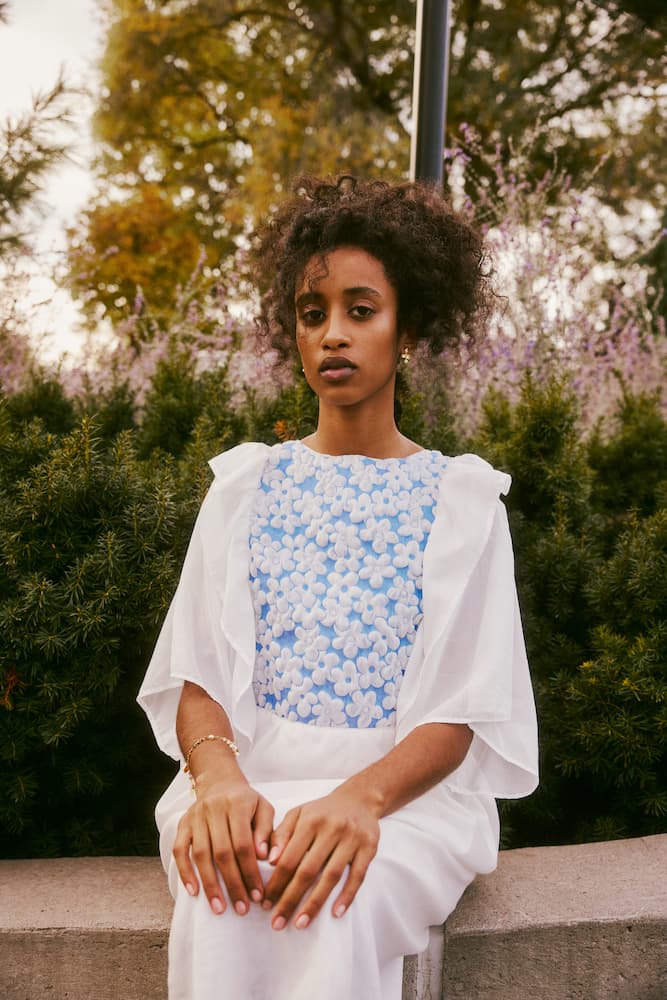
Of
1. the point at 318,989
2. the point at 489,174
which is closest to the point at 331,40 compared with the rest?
the point at 489,174

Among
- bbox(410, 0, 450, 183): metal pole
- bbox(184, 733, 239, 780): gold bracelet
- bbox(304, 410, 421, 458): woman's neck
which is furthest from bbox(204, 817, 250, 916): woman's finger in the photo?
bbox(410, 0, 450, 183): metal pole

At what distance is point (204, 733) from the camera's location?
5.71ft

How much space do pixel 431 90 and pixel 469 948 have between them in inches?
105

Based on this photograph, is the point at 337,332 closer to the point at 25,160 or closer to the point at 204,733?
the point at 204,733

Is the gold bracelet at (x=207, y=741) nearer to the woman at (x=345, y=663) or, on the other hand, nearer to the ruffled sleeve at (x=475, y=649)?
the woman at (x=345, y=663)

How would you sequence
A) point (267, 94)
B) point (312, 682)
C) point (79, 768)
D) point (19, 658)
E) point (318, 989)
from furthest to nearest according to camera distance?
point (267, 94)
point (79, 768)
point (19, 658)
point (312, 682)
point (318, 989)

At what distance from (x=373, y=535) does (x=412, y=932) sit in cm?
73

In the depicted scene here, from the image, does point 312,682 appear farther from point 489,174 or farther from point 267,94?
point 267,94

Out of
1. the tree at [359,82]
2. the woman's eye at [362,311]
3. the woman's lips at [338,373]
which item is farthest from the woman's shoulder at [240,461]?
the tree at [359,82]

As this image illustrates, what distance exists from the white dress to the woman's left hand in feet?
0.27

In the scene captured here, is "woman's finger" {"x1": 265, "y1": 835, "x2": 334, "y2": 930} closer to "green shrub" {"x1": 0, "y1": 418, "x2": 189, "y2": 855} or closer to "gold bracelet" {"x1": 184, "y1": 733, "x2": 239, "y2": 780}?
"gold bracelet" {"x1": 184, "y1": 733, "x2": 239, "y2": 780}

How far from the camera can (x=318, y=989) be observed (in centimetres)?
137

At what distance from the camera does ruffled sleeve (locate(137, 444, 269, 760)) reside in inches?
70.7

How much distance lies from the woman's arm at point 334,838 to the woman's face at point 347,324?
75 cm
